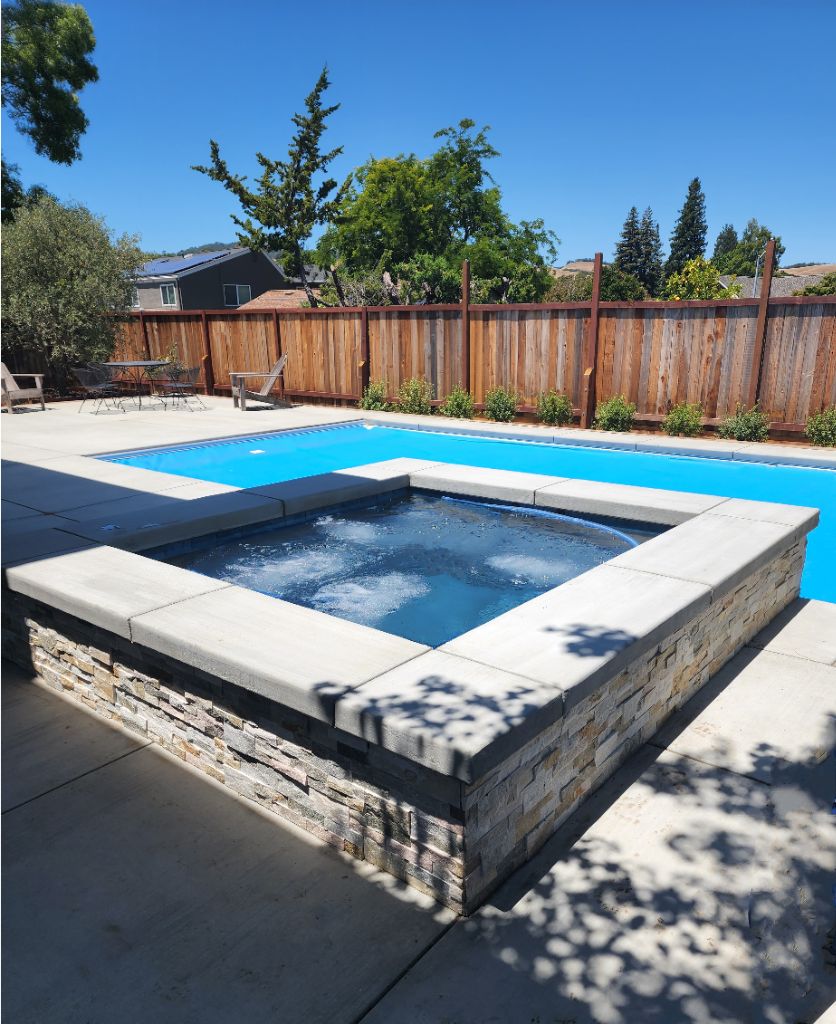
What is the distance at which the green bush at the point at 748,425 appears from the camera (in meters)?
10.9

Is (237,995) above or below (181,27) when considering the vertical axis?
below

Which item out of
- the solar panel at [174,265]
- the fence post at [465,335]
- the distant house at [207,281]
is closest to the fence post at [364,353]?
the fence post at [465,335]

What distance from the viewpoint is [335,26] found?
2352cm

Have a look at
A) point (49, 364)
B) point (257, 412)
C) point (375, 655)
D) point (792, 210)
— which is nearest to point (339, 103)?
point (49, 364)

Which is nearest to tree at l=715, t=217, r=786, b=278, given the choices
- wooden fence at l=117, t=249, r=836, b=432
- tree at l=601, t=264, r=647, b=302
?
tree at l=601, t=264, r=647, b=302

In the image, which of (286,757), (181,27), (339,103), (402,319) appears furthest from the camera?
(339,103)

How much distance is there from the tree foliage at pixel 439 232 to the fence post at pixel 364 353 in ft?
67.3

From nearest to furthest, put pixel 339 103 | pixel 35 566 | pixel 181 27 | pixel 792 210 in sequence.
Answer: pixel 35 566 < pixel 181 27 < pixel 339 103 < pixel 792 210

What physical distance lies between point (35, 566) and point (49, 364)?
16.5 metres

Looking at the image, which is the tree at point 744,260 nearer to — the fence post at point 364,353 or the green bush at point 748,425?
the fence post at point 364,353

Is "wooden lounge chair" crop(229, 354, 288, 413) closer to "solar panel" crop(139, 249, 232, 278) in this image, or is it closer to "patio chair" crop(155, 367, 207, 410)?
"patio chair" crop(155, 367, 207, 410)

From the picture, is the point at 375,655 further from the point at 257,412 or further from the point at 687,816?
the point at 257,412

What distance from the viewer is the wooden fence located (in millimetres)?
10656

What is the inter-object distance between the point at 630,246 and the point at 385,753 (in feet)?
286
